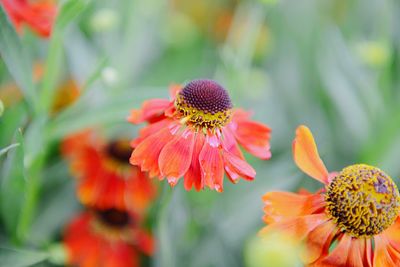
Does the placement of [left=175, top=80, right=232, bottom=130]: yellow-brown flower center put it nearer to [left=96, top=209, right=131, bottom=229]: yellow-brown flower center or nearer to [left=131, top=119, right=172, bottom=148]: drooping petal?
[left=131, top=119, right=172, bottom=148]: drooping petal

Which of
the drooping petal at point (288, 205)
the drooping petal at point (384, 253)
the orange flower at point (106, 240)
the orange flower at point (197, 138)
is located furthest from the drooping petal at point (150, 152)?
the orange flower at point (106, 240)

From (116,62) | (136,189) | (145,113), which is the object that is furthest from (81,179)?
(145,113)

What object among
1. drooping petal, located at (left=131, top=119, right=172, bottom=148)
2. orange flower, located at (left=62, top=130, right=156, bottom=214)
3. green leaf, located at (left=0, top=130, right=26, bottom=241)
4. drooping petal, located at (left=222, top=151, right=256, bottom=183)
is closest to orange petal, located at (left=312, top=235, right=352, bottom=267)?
drooping petal, located at (left=222, top=151, right=256, bottom=183)

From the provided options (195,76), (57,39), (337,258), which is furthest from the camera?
(195,76)

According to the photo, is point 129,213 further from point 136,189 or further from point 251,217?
point 251,217

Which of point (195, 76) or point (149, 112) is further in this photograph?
point (195, 76)

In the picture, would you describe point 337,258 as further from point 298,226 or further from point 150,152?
point 150,152

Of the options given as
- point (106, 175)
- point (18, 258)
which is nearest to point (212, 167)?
point (18, 258)
